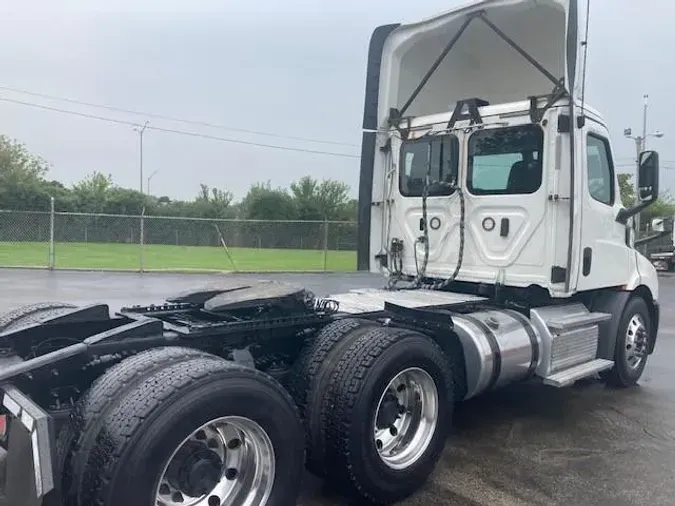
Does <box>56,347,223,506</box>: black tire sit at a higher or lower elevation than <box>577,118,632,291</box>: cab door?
lower

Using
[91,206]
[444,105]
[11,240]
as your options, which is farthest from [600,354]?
[91,206]

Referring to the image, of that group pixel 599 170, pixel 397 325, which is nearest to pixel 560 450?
pixel 397 325

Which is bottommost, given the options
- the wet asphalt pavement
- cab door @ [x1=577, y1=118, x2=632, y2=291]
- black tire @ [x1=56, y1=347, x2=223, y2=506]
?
the wet asphalt pavement

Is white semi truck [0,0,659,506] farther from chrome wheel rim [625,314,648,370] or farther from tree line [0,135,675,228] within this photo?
tree line [0,135,675,228]

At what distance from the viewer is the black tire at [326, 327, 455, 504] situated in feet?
11.4

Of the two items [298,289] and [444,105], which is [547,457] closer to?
[298,289]

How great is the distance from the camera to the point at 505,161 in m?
5.79

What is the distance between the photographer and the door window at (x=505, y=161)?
5582 mm

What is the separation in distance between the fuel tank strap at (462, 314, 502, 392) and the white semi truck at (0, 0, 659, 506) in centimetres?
2

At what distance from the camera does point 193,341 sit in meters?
3.71

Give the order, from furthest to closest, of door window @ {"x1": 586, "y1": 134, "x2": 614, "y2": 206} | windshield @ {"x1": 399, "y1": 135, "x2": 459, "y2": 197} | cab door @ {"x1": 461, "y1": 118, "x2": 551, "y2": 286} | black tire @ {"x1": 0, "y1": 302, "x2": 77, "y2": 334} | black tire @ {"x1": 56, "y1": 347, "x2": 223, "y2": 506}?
windshield @ {"x1": 399, "y1": 135, "x2": 459, "y2": 197} → door window @ {"x1": 586, "y1": 134, "x2": 614, "y2": 206} → cab door @ {"x1": 461, "y1": 118, "x2": 551, "y2": 286} → black tire @ {"x1": 0, "y1": 302, "x2": 77, "y2": 334} → black tire @ {"x1": 56, "y1": 347, "x2": 223, "y2": 506}

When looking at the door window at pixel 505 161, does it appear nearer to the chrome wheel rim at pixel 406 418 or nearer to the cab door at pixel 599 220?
the cab door at pixel 599 220

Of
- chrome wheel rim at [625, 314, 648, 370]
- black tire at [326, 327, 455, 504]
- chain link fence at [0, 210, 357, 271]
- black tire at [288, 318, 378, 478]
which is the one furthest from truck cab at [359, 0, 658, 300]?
chain link fence at [0, 210, 357, 271]

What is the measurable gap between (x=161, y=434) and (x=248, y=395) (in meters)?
0.45
